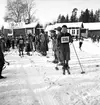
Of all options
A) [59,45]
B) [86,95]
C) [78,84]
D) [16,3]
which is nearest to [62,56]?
[59,45]

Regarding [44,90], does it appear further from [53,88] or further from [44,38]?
[44,38]

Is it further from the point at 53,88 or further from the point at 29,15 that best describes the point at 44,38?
the point at 29,15

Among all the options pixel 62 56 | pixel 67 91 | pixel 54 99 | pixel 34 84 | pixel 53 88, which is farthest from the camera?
pixel 62 56

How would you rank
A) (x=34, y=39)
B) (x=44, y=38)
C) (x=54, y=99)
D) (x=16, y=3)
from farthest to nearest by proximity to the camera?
(x=16, y=3), (x=34, y=39), (x=44, y=38), (x=54, y=99)

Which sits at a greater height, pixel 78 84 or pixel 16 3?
pixel 16 3

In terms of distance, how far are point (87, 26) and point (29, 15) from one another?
71.1ft

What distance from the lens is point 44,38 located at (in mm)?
14703

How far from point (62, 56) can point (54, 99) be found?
121 inches

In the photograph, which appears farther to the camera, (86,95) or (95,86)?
(95,86)

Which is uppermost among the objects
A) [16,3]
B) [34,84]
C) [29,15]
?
[16,3]

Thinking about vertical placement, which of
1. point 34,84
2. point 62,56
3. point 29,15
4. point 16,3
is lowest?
point 34,84

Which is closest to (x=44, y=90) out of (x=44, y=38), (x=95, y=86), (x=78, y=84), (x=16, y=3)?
(x=78, y=84)

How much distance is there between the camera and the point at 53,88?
5.66 meters

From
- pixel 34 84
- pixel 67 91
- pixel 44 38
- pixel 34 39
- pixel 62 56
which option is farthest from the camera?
pixel 34 39
